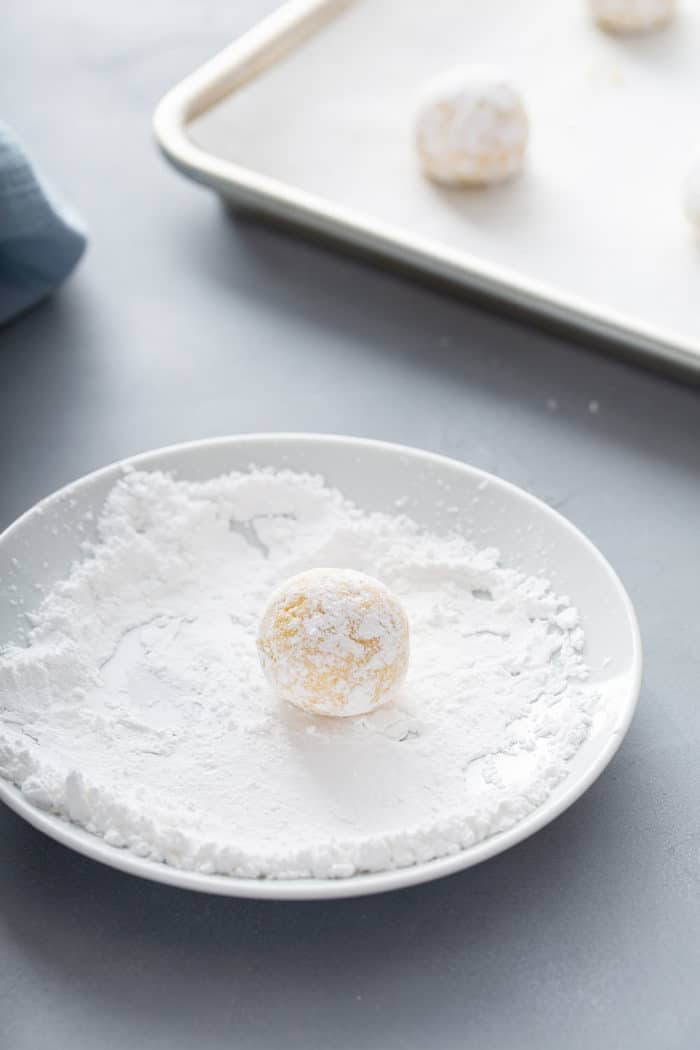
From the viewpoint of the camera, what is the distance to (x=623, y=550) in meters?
1.11

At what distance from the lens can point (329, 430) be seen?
1232 mm

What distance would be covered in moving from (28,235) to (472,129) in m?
0.44

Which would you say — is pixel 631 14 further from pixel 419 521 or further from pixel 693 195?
pixel 419 521

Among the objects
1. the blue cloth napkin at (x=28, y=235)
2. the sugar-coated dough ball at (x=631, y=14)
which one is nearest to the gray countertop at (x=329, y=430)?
the blue cloth napkin at (x=28, y=235)

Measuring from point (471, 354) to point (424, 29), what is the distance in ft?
1.80

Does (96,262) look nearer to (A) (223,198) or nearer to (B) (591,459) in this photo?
(A) (223,198)

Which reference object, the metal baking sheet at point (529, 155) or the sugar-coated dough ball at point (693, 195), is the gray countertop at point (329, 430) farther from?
the sugar-coated dough ball at point (693, 195)

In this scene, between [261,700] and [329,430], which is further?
[329,430]

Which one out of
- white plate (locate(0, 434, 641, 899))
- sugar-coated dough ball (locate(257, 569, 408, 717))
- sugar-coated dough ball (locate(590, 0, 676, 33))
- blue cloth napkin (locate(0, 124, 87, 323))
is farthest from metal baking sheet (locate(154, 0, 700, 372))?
sugar-coated dough ball (locate(257, 569, 408, 717))

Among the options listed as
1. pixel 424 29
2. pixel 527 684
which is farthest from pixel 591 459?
pixel 424 29

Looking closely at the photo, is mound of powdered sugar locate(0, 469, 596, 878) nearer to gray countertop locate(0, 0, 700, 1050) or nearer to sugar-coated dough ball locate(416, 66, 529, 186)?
gray countertop locate(0, 0, 700, 1050)

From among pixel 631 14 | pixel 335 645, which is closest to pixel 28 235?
pixel 335 645

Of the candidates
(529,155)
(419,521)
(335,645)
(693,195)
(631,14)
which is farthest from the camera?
(631,14)

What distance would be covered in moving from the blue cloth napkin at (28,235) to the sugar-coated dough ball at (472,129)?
360mm
